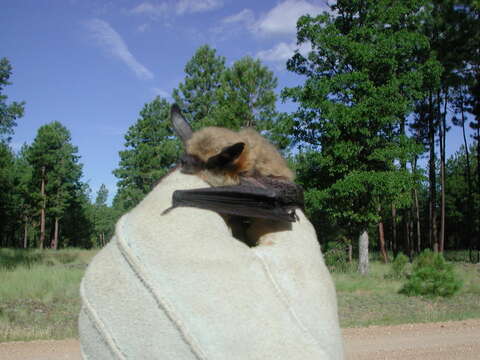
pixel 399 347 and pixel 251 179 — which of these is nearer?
pixel 251 179

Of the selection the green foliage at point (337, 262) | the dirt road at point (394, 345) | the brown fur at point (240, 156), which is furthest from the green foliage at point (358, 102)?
the brown fur at point (240, 156)

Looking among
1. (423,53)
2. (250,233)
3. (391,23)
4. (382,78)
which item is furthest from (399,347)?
(423,53)

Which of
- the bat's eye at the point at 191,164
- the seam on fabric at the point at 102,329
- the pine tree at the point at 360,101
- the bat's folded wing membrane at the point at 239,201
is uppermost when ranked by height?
the pine tree at the point at 360,101

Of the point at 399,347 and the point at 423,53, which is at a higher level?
the point at 423,53

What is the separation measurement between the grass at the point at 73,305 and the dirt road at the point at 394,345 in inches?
26.5

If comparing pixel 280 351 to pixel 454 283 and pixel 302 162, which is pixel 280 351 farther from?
pixel 302 162

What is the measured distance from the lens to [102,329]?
2.10 metres

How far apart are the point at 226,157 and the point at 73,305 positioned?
13.2 meters

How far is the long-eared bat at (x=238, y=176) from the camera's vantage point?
2.26 m

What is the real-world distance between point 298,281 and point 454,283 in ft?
57.9

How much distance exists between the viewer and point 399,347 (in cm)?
973

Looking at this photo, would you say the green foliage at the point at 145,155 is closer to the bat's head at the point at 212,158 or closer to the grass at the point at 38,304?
the grass at the point at 38,304

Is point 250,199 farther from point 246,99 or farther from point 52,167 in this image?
point 52,167

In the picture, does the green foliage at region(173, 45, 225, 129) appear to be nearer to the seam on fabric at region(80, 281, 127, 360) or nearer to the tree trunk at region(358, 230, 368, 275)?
the tree trunk at region(358, 230, 368, 275)
